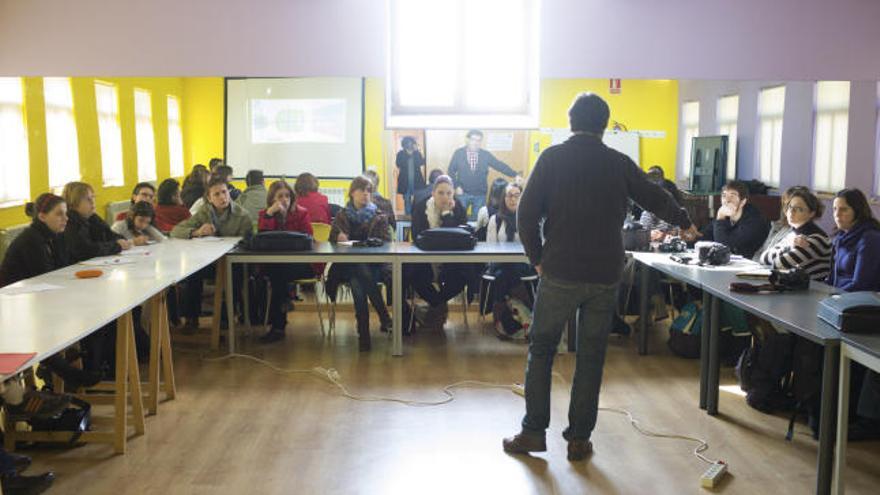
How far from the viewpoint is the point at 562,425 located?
439 centimetres

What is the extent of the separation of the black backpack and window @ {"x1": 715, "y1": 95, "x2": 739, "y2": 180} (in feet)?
11.8

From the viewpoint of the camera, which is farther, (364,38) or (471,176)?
(471,176)

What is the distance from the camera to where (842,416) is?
316cm

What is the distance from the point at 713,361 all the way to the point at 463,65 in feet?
7.96

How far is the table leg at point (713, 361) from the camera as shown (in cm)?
444

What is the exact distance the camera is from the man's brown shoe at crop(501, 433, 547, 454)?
392 centimetres

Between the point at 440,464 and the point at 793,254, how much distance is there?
2.33 metres

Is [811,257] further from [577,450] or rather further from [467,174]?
[467,174]

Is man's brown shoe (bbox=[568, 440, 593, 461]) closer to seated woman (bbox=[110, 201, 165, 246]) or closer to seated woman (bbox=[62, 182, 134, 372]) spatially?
seated woman (bbox=[62, 182, 134, 372])

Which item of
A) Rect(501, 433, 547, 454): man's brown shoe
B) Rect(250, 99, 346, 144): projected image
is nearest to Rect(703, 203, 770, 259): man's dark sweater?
Rect(501, 433, 547, 454): man's brown shoe

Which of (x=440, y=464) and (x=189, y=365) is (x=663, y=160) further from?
(x=440, y=464)

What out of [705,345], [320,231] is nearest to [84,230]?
[320,231]

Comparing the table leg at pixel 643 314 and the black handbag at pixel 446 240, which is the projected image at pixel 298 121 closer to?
the black handbag at pixel 446 240

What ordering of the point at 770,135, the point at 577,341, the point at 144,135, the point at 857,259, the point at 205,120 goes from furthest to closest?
the point at 205,120 → the point at 144,135 → the point at 770,135 → the point at 857,259 → the point at 577,341
